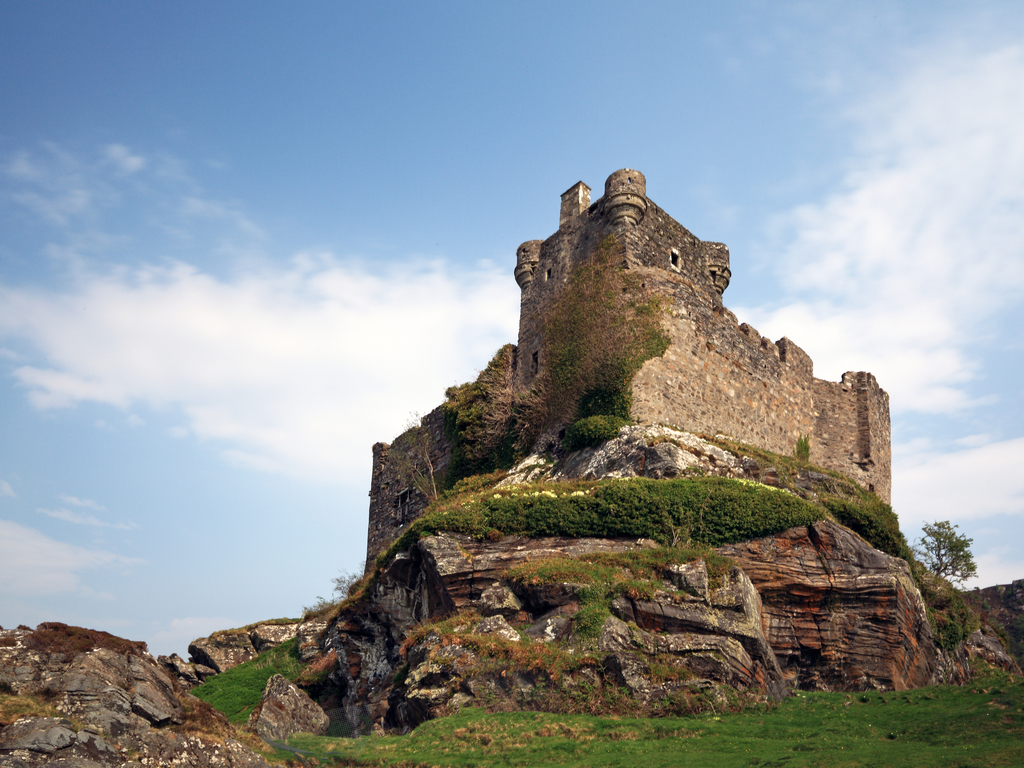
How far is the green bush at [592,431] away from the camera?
28.2 m

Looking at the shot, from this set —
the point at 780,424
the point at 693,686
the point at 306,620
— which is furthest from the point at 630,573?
the point at 780,424

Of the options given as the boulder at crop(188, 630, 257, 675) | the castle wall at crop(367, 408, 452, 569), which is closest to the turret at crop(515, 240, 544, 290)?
the castle wall at crop(367, 408, 452, 569)

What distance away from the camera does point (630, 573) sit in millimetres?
20266

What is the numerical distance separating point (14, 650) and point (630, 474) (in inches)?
668

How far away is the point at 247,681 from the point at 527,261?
1908cm

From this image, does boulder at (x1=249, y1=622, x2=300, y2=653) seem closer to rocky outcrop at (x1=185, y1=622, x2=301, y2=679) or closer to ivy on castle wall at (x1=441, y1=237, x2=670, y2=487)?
rocky outcrop at (x1=185, y1=622, x2=301, y2=679)

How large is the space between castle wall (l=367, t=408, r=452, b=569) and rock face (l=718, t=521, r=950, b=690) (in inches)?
690

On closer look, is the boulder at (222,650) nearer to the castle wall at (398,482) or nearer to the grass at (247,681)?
the grass at (247,681)

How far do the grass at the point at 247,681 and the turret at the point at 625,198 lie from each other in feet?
63.5

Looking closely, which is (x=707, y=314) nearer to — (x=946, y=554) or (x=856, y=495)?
(x=856, y=495)

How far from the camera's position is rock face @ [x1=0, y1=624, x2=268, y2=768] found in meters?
12.2

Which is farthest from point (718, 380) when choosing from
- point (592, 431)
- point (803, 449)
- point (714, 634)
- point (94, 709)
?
point (94, 709)

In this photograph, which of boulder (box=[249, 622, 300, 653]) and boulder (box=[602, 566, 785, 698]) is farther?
boulder (box=[249, 622, 300, 653])

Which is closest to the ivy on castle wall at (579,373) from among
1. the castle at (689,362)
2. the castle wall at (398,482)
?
the castle at (689,362)
